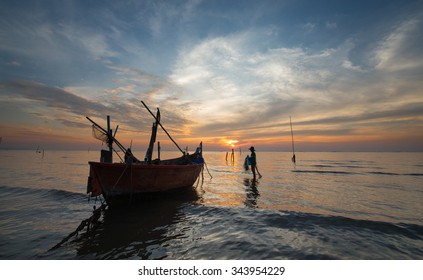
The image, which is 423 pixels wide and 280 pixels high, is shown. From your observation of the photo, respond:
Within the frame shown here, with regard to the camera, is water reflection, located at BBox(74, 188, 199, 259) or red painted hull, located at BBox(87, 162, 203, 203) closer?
water reflection, located at BBox(74, 188, 199, 259)

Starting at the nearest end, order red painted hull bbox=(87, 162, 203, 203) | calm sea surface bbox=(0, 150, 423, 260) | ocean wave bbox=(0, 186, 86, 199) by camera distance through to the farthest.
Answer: calm sea surface bbox=(0, 150, 423, 260), red painted hull bbox=(87, 162, 203, 203), ocean wave bbox=(0, 186, 86, 199)

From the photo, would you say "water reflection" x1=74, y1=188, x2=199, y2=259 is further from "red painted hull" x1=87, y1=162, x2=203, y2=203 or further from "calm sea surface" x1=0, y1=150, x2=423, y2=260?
"red painted hull" x1=87, y1=162, x2=203, y2=203

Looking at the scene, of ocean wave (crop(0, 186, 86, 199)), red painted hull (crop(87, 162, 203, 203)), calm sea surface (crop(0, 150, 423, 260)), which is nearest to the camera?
calm sea surface (crop(0, 150, 423, 260))

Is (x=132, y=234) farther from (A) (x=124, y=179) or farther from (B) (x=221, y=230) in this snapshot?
(A) (x=124, y=179)

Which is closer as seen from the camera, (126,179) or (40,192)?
(126,179)

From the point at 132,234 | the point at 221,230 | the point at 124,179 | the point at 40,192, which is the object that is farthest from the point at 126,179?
the point at 40,192

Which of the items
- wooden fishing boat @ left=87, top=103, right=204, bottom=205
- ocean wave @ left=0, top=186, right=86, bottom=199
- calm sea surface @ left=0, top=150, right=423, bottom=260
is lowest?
calm sea surface @ left=0, top=150, right=423, bottom=260

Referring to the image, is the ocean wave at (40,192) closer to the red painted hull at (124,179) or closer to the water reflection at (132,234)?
the red painted hull at (124,179)

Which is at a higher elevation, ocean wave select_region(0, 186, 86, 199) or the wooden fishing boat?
the wooden fishing boat

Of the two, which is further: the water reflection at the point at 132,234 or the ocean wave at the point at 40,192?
the ocean wave at the point at 40,192

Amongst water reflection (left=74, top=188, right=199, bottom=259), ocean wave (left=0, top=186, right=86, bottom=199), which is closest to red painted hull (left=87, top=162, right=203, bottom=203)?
water reflection (left=74, top=188, right=199, bottom=259)

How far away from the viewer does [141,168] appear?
10.2 metres

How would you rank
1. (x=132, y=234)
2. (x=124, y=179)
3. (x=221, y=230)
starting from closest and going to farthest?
(x=132, y=234), (x=221, y=230), (x=124, y=179)

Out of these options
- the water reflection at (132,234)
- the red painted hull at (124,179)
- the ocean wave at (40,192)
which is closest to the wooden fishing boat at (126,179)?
the red painted hull at (124,179)
